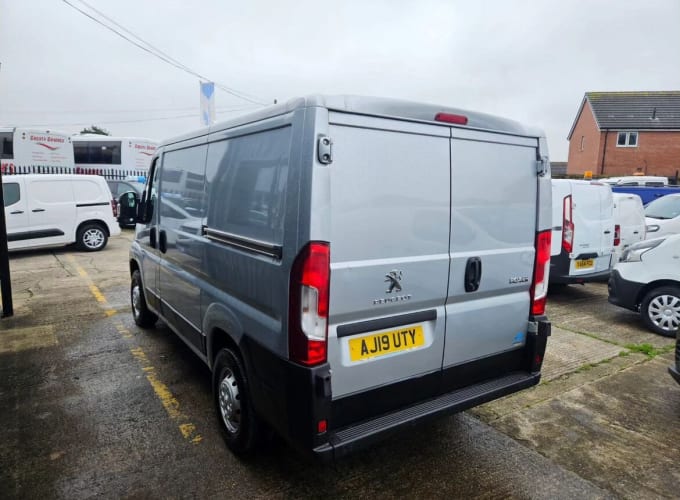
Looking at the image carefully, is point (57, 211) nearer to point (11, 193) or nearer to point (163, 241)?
point (11, 193)

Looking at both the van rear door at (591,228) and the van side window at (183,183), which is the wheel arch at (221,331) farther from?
the van rear door at (591,228)

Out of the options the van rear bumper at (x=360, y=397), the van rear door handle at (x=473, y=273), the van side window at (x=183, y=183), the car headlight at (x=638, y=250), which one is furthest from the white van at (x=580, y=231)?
the van side window at (x=183, y=183)

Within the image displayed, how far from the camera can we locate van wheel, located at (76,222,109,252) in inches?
446

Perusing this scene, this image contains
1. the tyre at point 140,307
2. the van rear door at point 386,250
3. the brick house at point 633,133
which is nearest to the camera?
the van rear door at point 386,250

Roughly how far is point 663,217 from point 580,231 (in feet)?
16.7

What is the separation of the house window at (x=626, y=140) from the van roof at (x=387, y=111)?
35628 mm

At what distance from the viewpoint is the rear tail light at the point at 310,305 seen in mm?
2162

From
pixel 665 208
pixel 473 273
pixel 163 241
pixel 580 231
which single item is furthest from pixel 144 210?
pixel 665 208

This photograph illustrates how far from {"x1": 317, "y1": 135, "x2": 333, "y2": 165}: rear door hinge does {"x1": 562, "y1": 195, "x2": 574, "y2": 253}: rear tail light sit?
5.41 m

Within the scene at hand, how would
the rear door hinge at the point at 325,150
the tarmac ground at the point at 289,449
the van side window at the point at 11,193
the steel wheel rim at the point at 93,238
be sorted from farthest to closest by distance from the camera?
the steel wheel rim at the point at 93,238 < the van side window at the point at 11,193 < the tarmac ground at the point at 289,449 < the rear door hinge at the point at 325,150

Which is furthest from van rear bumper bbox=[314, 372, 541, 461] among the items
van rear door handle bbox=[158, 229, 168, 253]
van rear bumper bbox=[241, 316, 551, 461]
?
van rear door handle bbox=[158, 229, 168, 253]

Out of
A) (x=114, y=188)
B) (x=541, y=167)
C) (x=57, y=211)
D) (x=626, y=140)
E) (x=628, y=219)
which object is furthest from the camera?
(x=626, y=140)

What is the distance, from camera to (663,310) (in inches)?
217

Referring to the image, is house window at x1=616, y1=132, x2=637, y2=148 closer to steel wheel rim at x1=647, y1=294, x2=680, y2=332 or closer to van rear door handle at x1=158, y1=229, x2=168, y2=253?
steel wheel rim at x1=647, y1=294, x2=680, y2=332
